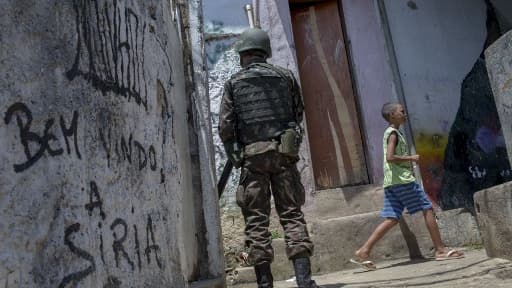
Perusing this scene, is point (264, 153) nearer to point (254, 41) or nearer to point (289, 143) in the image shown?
point (289, 143)

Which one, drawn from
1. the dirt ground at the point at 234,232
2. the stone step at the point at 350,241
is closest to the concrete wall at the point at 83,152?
the stone step at the point at 350,241

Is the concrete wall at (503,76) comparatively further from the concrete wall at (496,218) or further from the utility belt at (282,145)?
the utility belt at (282,145)

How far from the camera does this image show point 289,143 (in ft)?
11.3

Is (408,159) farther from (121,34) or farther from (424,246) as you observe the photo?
(121,34)

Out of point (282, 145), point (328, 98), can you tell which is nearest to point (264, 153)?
point (282, 145)

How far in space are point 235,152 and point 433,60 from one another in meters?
4.36

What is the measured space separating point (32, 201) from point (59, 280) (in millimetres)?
255

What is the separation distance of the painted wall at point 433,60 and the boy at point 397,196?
181 centimetres

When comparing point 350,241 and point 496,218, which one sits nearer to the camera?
point 496,218

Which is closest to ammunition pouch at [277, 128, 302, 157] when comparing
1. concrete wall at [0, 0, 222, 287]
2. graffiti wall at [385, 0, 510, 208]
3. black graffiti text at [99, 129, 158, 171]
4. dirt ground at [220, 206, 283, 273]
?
concrete wall at [0, 0, 222, 287]

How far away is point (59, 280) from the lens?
4.98 feet

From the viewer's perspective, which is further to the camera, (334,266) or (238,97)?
(334,266)

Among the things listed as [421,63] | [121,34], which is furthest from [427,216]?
[121,34]

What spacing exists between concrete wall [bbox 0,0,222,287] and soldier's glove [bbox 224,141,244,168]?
1224 millimetres
